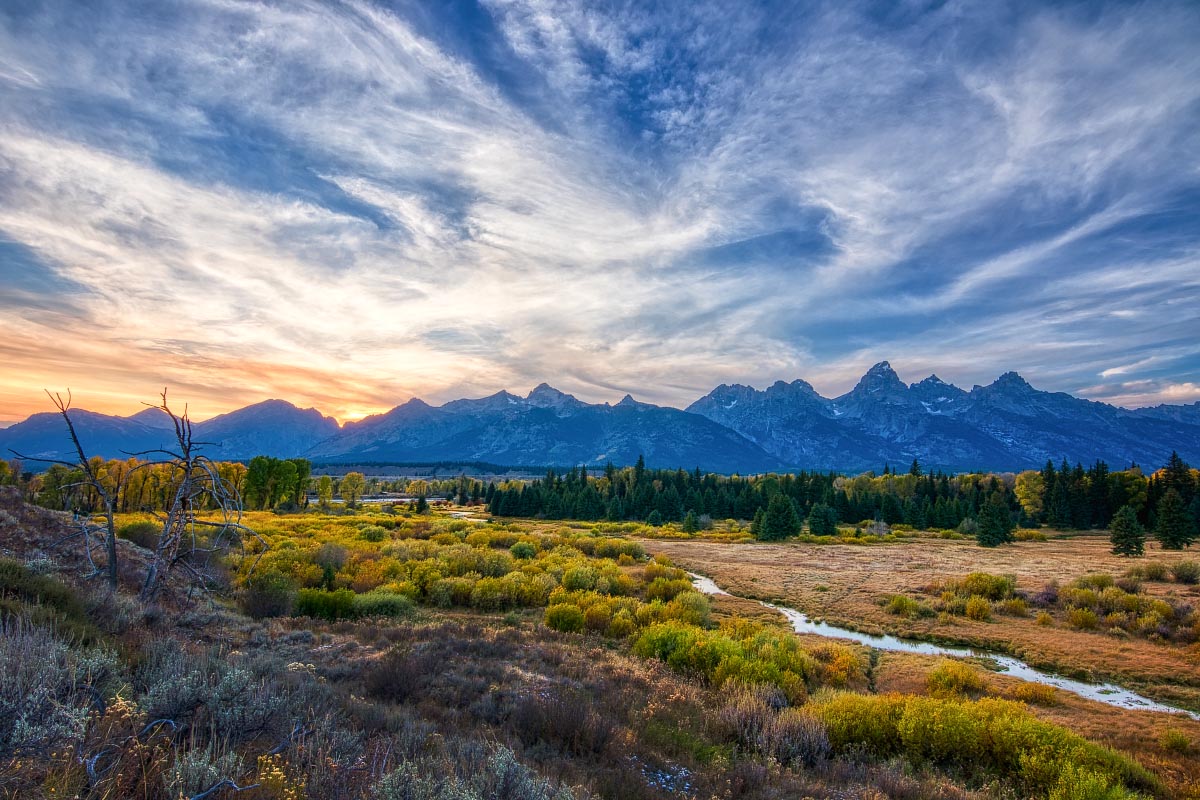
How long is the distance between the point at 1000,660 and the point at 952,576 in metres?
15.1

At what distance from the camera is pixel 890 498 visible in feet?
256

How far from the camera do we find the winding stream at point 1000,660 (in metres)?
14.3

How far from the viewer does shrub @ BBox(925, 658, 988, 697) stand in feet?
45.3

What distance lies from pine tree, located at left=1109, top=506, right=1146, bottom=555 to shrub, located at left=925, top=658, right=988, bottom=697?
1559 inches

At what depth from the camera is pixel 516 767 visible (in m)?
4.88

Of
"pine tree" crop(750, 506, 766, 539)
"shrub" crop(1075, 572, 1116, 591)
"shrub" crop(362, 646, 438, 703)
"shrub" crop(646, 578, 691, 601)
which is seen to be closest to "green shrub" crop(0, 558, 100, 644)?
"shrub" crop(362, 646, 438, 703)

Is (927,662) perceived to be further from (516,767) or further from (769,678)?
(516,767)

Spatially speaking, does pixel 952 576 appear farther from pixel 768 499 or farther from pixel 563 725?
pixel 768 499

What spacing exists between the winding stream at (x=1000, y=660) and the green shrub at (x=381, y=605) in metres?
15.2

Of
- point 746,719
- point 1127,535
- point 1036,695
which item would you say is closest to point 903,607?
point 1036,695

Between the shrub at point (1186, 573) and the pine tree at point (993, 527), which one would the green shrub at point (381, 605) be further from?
the pine tree at point (993, 527)

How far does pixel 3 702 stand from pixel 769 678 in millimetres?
12344

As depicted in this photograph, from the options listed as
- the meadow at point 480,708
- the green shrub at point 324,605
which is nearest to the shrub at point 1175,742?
the meadow at point 480,708

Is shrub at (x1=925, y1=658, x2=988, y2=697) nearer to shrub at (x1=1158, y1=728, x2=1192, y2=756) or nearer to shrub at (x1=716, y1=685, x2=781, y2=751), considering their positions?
shrub at (x1=1158, y1=728, x2=1192, y2=756)
